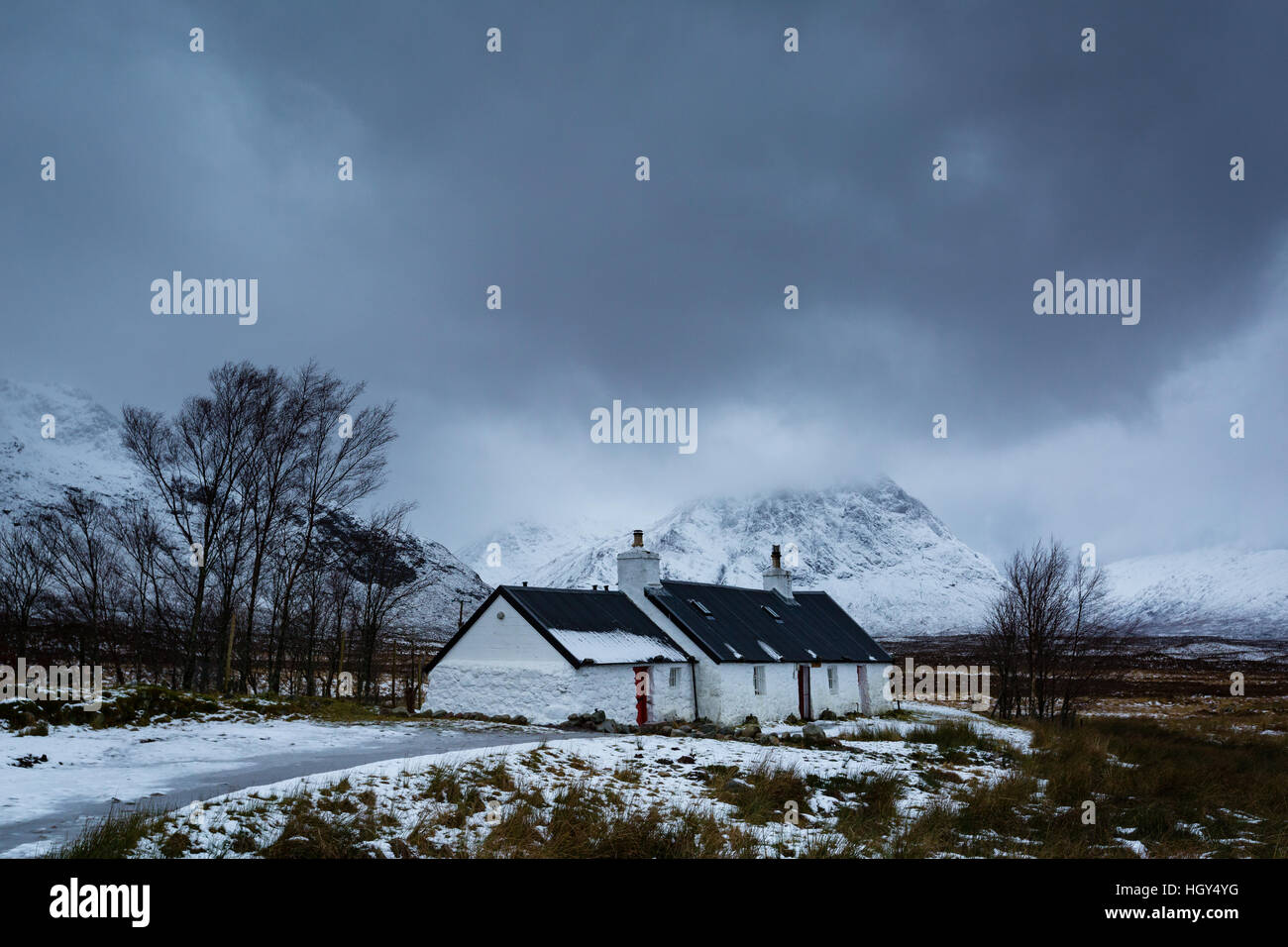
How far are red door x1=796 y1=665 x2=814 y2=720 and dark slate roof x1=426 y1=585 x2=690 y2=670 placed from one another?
642cm

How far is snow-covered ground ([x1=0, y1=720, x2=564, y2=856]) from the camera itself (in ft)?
38.9

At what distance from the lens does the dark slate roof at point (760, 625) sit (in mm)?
33250

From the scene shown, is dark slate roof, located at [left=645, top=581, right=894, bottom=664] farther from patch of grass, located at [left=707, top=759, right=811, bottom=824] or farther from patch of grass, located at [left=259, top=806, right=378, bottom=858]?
patch of grass, located at [left=259, top=806, right=378, bottom=858]

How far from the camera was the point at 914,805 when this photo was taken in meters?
17.2

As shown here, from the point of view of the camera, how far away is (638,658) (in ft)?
96.6

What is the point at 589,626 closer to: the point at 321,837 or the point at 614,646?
the point at 614,646

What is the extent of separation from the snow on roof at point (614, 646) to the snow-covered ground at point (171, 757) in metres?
3.47

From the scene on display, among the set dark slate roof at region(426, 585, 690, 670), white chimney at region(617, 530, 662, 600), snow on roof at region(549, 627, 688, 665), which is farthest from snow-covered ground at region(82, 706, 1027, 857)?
white chimney at region(617, 530, 662, 600)

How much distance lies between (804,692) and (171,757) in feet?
80.7

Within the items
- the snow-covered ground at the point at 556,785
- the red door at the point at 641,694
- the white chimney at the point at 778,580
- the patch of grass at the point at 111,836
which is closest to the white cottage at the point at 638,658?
the red door at the point at 641,694

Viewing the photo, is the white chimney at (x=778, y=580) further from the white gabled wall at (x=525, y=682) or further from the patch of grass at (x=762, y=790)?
the patch of grass at (x=762, y=790)
